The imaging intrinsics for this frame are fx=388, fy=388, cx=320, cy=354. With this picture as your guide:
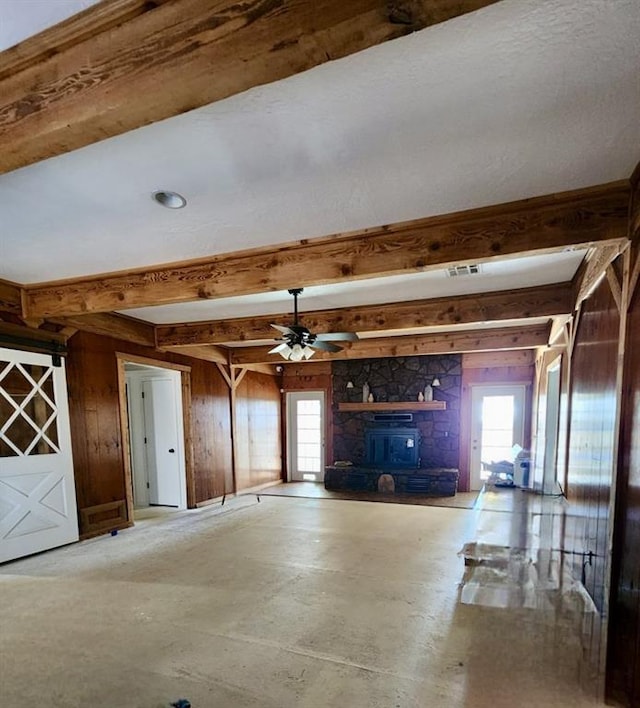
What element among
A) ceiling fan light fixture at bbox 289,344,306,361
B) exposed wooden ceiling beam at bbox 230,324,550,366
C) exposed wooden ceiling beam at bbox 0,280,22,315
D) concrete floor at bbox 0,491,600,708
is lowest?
concrete floor at bbox 0,491,600,708

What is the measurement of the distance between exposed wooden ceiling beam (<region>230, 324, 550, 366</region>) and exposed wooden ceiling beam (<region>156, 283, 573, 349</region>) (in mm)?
1587

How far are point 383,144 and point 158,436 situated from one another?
5608mm

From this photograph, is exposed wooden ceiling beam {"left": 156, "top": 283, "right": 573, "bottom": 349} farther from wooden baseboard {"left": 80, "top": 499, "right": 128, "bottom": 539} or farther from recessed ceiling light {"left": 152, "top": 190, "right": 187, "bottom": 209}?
recessed ceiling light {"left": 152, "top": 190, "right": 187, "bottom": 209}

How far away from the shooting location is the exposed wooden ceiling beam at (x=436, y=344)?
5.62 meters

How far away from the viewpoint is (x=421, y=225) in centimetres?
248

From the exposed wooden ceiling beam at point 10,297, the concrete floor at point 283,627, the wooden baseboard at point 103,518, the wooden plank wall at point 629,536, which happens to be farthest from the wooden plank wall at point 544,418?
the exposed wooden ceiling beam at point 10,297

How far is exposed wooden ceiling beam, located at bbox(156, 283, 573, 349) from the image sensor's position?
156 inches

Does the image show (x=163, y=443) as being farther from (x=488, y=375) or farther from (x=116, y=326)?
(x=488, y=375)

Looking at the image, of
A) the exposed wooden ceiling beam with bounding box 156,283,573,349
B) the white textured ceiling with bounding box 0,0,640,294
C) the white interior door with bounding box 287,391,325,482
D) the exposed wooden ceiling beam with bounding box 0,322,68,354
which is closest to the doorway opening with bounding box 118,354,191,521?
the exposed wooden ceiling beam with bounding box 156,283,573,349

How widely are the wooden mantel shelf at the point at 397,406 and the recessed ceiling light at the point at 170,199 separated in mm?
6068

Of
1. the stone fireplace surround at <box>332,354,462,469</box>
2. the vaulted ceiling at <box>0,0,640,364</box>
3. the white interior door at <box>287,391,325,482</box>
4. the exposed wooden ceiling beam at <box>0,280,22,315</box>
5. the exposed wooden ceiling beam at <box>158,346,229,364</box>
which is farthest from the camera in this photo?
the white interior door at <box>287,391,325,482</box>

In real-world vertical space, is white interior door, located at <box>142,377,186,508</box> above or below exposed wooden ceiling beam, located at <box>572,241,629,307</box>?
below

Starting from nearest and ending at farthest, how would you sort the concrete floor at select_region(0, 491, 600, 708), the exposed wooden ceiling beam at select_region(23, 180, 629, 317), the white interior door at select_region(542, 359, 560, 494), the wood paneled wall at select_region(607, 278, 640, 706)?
1. the wood paneled wall at select_region(607, 278, 640, 706)
2. the concrete floor at select_region(0, 491, 600, 708)
3. the exposed wooden ceiling beam at select_region(23, 180, 629, 317)
4. the white interior door at select_region(542, 359, 560, 494)

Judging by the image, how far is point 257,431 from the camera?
7832 mm
